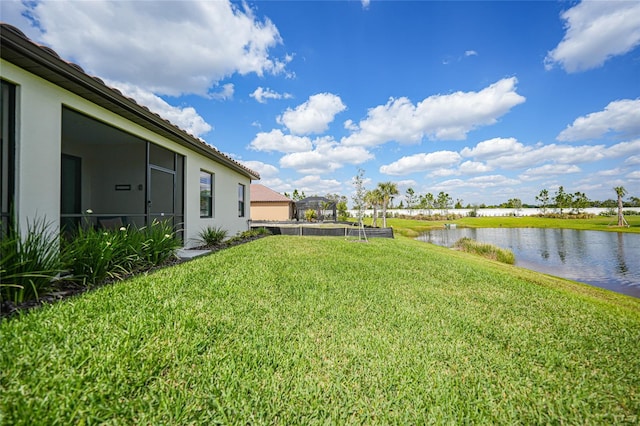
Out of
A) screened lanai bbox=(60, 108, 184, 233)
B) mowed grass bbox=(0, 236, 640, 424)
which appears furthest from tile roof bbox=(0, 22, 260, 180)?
mowed grass bbox=(0, 236, 640, 424)

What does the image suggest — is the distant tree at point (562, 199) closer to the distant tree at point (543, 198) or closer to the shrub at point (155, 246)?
the distant tree at point (543, 198)

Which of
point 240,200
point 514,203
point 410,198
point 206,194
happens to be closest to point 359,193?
point 240,200

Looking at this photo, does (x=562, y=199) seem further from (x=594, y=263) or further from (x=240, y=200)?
(x=240, y=200)

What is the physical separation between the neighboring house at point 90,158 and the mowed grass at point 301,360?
6.01 feet

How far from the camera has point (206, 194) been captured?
8695 millimetres

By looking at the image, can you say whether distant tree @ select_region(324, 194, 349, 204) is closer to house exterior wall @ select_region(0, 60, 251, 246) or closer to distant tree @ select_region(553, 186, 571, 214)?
house exterior wall @ select_region(0, 60, 251, 246)

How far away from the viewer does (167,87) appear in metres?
9.78

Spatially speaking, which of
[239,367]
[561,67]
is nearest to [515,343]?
[239,367]

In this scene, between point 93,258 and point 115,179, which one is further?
point 115,179

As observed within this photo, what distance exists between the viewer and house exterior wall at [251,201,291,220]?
26.9m

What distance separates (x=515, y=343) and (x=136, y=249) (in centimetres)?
553

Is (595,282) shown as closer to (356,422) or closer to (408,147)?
(356,422)

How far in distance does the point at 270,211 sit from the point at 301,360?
25352mm

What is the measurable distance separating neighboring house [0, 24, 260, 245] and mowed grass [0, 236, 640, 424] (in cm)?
183
